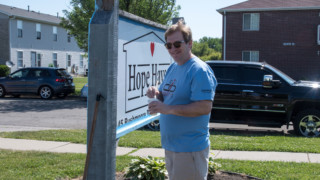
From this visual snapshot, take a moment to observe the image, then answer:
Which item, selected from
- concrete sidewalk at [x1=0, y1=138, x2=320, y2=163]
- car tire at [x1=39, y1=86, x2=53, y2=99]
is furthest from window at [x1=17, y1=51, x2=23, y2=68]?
concrete sidewalk at [x1=0, y1=138, x2=320, y2=163]

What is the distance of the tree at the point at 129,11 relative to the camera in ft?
63.2

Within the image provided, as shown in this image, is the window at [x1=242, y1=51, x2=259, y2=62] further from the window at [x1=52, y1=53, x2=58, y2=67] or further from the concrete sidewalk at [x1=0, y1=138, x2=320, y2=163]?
the concrete sidewalk at [x1=0, y1=138, x2=320, y2=163]

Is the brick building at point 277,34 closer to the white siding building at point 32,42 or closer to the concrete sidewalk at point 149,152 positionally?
the white siding building at point 32,42

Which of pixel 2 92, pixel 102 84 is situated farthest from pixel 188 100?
pixel 2 92

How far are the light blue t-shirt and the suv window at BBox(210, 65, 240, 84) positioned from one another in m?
7.00

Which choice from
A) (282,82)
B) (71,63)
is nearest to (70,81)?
(282,82)

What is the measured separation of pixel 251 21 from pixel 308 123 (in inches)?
814

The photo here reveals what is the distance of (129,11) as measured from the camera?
19125 millimetres

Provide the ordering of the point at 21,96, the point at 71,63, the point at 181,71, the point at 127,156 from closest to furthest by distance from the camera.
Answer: the point at 181,71 → the point at 127,156 → the point at 21,96 → the point at 71,63

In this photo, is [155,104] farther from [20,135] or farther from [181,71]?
[20,135]

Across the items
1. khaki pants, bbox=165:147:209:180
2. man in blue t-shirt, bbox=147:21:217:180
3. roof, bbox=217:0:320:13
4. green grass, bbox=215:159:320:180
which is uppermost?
roof, bbox=217:0:320:13

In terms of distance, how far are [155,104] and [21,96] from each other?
21377mm

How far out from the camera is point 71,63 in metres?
45.1

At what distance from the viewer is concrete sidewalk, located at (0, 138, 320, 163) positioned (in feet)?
21.9
